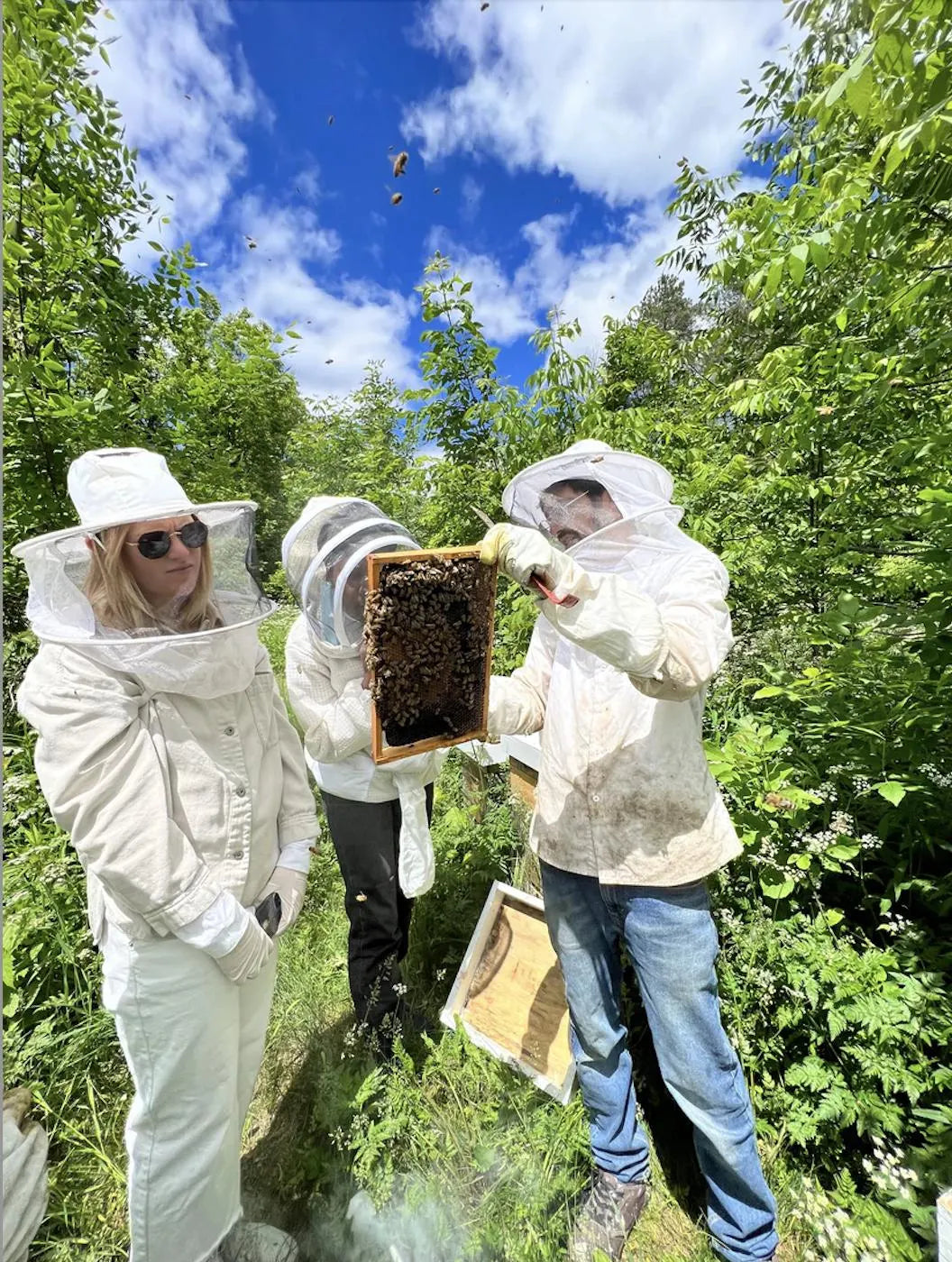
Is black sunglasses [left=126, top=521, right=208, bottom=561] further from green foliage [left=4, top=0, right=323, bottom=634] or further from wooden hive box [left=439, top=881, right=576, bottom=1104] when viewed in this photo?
wooden hive box [left=439, top=881, right=576, bottom=1104]

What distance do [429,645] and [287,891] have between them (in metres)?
1.11

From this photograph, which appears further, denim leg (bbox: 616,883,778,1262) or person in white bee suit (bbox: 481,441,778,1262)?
denim leg (bbox: 616,883,778,1262)

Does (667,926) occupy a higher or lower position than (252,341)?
lower

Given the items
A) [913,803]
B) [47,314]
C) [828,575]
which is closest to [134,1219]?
[913,803]

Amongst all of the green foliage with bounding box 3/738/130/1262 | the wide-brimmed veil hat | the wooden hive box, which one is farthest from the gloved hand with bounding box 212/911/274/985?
the green foliage with bounding box 3/738/130/1262

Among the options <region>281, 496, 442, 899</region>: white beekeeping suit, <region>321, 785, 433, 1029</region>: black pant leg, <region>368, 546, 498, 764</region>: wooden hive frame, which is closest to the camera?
<region>368, 546, 498, 764</region>: wooden hive frame

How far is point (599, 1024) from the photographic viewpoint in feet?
8.13

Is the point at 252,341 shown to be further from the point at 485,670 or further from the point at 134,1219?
the point at 134,1219

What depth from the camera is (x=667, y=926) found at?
7.30 feet

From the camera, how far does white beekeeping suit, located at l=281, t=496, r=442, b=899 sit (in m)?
2.54

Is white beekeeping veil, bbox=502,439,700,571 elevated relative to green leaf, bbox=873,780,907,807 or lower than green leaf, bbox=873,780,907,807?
elevated

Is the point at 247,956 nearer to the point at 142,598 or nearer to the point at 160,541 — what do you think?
the point at 142,598

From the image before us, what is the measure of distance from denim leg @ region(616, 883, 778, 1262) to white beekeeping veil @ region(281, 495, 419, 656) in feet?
5.08

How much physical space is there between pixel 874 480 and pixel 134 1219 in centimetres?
505
